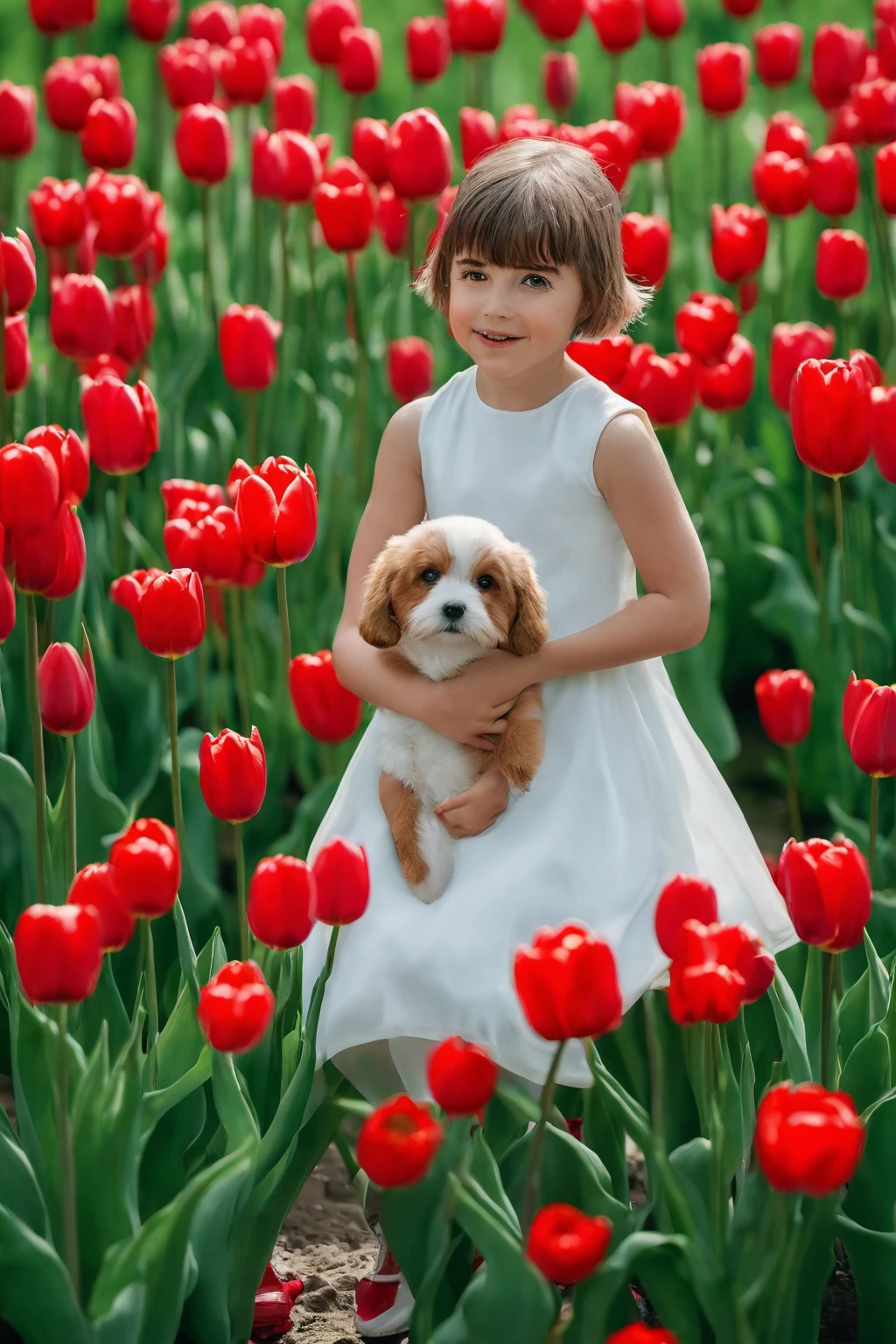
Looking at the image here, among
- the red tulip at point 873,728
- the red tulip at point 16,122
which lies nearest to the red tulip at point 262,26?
the red tulip at point 16,122

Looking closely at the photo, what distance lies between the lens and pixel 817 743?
10.4ft

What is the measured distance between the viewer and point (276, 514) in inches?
81.4

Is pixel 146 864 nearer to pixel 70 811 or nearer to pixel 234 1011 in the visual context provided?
pixel 234 1011

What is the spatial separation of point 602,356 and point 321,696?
2.03 feet

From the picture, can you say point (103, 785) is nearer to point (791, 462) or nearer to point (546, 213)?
point (546, 213)

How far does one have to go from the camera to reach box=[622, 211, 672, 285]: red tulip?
2840mm

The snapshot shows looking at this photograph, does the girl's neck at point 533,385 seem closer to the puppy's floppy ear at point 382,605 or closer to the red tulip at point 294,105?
the puppy's floppy ear at point 382,605

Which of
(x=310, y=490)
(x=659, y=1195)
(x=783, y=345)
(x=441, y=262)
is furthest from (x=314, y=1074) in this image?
(x=783, y=345)

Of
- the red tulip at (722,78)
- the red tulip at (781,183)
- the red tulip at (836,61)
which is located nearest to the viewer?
the red tulip at (781,183)

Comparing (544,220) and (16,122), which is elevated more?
(16,122)

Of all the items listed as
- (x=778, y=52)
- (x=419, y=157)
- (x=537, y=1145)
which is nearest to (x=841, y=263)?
(x=419, y=157)

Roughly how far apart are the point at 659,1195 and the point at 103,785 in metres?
1.08

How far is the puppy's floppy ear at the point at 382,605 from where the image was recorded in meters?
1.84

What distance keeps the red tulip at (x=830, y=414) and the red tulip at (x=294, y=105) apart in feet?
6.25
